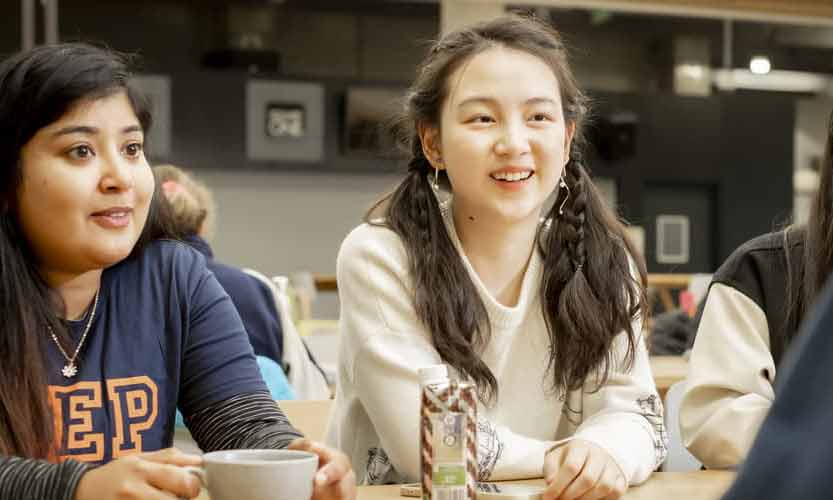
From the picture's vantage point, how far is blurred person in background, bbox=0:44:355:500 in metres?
1.42

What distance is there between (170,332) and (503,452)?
50 cm

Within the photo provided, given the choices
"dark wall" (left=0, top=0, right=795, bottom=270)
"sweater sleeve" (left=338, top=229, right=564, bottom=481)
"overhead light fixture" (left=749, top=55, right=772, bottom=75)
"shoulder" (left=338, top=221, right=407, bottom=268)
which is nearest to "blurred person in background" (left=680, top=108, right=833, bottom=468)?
"sweater sleeve" (left=338, top=229, right=564, bottom=481)

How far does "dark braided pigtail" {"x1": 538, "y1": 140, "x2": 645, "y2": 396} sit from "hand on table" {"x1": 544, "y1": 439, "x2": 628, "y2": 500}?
384mm

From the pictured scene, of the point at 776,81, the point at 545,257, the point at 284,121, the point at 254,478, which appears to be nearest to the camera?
the point at 254,478

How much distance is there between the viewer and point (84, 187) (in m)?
1.42

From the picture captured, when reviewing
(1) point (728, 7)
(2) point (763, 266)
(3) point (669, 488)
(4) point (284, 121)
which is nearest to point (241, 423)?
(3) point (669, 488)

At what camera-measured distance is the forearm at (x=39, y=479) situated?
1.14m

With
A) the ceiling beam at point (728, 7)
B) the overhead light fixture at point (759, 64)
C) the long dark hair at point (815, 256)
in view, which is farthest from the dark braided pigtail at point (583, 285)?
the overhead light fixture at point (759, 64)

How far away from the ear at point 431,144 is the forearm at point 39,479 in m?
0.88

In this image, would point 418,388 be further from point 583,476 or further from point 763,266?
point 763,266

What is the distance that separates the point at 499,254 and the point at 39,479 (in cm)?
87

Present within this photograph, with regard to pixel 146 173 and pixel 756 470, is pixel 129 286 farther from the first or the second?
pixel 756 470

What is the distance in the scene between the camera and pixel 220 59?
980 cm

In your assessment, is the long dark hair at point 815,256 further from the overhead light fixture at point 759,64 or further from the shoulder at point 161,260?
the overhead light fixture at point 759,64
